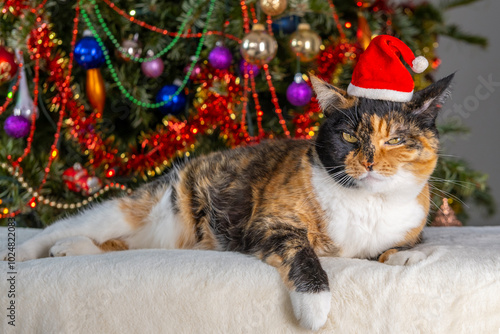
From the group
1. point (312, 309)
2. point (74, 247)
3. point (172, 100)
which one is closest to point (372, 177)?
point (312, 309)

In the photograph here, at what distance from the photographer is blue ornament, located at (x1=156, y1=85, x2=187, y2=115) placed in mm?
2193

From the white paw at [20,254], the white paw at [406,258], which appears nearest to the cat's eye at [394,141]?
the white paw at [406,258]

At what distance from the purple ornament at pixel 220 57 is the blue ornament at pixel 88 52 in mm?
438

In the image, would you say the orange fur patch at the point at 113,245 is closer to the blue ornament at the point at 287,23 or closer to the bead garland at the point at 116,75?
the bead garland at the point at 116,75

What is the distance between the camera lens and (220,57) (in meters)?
2.07

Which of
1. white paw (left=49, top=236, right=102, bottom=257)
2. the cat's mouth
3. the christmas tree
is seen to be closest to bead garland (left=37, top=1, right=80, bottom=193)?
the christmas tree

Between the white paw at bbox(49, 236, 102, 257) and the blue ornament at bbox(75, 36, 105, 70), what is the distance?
86 centimetres

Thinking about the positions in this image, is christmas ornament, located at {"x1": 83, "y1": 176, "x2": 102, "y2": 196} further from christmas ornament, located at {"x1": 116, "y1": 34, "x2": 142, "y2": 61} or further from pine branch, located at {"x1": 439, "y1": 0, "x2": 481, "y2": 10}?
pine branch, located at {"x1": 439, "y1": 0, "x2": 481, "y2": 10}

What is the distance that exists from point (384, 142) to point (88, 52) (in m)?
1.32

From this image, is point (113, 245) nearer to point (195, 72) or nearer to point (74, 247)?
point (74, 247)

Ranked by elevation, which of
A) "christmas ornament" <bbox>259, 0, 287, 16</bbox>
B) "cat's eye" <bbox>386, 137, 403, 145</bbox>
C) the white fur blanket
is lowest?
the white fur blanket

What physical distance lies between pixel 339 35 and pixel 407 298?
154 centimetres

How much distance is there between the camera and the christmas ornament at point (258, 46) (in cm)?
189

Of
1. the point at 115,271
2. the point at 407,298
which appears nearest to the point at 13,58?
the point at 115,271
